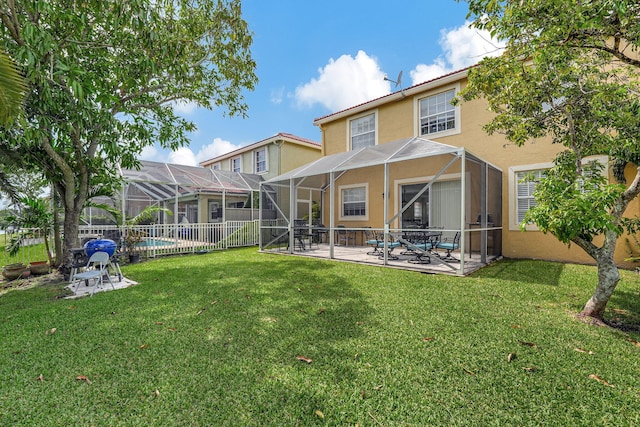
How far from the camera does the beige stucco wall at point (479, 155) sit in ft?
27.5

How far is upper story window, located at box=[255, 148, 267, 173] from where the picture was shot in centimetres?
Answer: 1795

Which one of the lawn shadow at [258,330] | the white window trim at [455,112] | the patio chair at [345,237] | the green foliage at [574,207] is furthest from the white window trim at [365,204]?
the green foliage at [574,207]

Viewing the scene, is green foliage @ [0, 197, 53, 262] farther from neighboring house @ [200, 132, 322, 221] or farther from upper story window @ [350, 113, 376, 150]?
upper story window @ [350, 113, 376, 150]

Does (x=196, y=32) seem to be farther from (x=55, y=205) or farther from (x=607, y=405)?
(x=607, y=405)

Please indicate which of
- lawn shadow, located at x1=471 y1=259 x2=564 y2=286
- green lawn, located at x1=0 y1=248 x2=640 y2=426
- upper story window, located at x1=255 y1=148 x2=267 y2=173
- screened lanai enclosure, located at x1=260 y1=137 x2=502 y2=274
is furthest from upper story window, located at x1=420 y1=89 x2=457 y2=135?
upper story window, located at x1=255 y1=148 x2=267 y2=173

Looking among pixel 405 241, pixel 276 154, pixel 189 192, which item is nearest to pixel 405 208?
pixel 405 241

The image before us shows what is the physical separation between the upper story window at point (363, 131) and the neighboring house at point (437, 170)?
0.04 metres

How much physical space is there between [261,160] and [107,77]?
11455mm

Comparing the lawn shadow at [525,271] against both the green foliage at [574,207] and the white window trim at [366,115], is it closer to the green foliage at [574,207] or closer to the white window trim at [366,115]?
the green foliage at [574,207]

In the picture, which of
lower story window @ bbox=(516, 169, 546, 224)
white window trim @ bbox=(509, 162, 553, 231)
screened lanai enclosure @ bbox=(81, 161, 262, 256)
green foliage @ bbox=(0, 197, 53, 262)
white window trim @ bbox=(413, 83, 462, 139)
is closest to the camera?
green foliage @ bbox=(0, 197, 53, 262)

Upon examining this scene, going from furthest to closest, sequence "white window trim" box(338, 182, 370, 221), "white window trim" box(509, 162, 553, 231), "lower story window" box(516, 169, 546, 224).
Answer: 1. "white window trim" box(338, 182, 370, 221)
2. "white window trim" box(509, 162, 553, 231)
3. "lower story window" box(516, 169, 546, 224)

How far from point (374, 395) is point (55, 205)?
397 inches

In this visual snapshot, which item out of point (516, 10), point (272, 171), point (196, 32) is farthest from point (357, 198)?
point (516, 10)

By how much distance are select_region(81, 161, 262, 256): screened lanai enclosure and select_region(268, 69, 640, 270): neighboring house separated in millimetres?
4563
